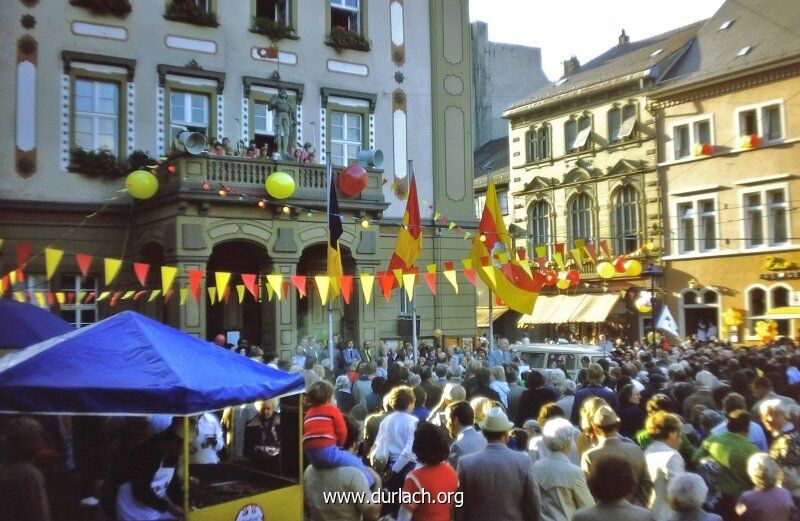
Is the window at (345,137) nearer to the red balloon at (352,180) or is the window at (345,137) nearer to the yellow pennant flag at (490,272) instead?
the red balloon at (352,180)

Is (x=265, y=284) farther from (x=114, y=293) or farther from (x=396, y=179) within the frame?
(x=396, y=179)

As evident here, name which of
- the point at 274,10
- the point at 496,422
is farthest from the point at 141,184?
the point at 496,422

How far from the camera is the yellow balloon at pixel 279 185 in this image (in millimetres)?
19344

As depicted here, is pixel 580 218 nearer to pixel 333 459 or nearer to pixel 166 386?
pixel 333 459

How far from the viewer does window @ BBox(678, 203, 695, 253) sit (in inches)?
1275

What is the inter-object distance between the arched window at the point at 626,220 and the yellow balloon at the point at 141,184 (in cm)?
2128

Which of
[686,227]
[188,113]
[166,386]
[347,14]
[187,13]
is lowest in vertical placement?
[166,386]

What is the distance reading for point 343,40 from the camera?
23.2 m

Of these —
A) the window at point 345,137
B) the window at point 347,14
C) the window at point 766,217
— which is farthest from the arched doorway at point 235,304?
the window at point 766,217

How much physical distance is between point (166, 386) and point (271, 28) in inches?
709

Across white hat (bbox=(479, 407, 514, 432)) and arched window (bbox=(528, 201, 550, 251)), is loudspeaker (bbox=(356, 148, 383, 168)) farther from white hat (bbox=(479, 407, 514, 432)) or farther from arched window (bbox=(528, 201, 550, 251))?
arched window (bbox=(528, 201, 550, 251))

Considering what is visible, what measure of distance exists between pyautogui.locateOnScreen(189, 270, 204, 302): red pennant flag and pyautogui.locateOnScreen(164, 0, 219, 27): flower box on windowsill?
7161 mm

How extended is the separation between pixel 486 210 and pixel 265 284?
6429 mm

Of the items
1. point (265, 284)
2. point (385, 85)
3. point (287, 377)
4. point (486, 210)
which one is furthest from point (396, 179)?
point (287, 377)
